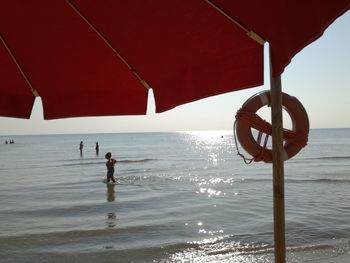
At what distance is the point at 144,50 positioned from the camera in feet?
9.41

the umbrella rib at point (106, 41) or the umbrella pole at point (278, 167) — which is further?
the umbrella rib at point (106, 41)

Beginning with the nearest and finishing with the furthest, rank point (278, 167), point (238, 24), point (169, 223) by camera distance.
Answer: point (238, 24) → point (278, 167) → point (169, 223)

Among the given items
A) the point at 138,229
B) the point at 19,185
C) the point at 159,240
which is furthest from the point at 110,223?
the point at 19,185

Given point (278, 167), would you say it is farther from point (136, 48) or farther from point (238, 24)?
point (136, 48)

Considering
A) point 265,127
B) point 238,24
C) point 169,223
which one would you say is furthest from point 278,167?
point 169,223

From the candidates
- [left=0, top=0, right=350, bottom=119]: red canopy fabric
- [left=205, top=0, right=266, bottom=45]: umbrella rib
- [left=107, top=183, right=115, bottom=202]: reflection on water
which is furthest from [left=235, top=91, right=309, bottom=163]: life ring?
[left=107, top=183, right=115, bottom=202]: reflection on water

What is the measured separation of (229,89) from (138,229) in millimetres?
9708

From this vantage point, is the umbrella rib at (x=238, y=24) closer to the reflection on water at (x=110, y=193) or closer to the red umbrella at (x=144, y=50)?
the red umbrella at (x=144, y=50)

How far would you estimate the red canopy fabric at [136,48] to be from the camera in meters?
1.83

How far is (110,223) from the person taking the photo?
12406mm

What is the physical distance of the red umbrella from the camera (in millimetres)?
1843

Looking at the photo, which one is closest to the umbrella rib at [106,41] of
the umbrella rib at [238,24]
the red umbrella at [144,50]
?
the red umbrella at [144,50]

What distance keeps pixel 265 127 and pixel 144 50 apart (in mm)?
1044

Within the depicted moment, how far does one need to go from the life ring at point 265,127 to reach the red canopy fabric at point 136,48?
0.26 meters
